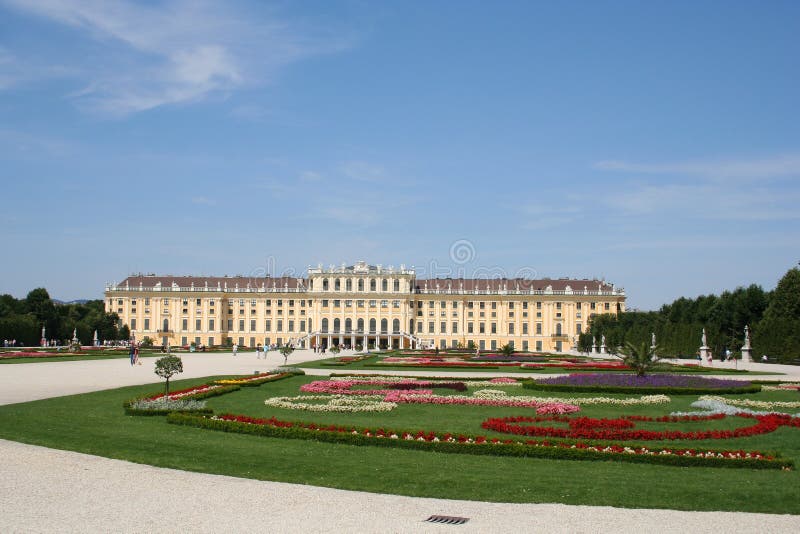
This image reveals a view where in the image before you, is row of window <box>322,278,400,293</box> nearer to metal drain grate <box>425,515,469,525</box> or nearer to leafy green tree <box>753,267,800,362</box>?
leafy green tree <box>753,267,800,362</box>

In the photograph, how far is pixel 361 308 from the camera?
302 ft

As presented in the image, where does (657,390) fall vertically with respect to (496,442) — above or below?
below

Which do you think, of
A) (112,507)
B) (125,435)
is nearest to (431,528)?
(112,507)

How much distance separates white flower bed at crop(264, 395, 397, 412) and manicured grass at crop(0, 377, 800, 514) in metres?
1.30

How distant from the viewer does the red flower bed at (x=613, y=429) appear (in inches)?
474

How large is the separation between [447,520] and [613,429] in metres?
6.58

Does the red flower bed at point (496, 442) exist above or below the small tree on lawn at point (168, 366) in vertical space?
below

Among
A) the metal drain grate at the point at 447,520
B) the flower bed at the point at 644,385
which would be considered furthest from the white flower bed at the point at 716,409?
the metal drain grate at the point at 447,520

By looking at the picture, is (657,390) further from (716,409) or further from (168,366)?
(168,366)

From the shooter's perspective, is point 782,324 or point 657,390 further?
point 782,324

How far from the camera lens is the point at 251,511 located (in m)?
7.27

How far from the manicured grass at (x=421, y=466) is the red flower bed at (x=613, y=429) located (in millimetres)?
332

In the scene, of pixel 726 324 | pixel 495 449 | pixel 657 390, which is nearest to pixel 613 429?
pixel 495 449

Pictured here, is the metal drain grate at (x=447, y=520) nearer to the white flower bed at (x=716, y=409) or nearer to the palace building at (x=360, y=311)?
the white flower bed at (x=716, y=409)
